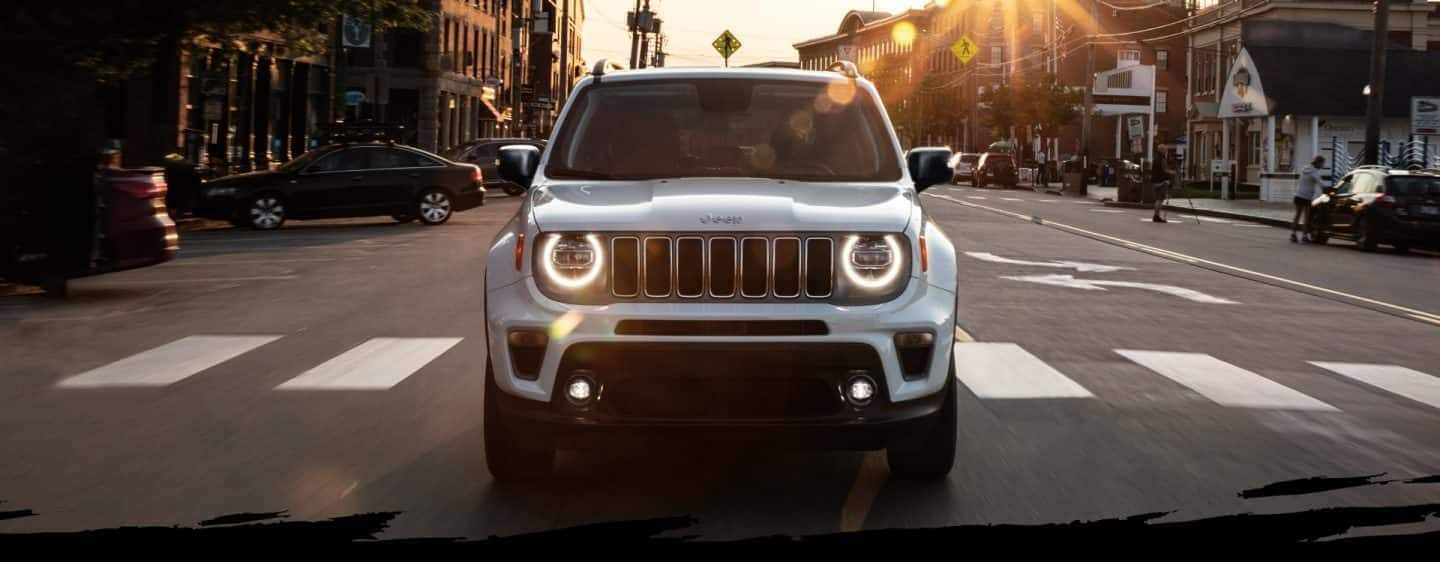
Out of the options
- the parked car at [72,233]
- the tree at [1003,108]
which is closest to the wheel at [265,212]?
the parked car at [72,233]

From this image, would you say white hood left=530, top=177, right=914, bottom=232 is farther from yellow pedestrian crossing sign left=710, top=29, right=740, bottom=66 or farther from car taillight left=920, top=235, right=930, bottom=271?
yellow pedestrian crossing sign left=710, top=29, right=740, bottom=66

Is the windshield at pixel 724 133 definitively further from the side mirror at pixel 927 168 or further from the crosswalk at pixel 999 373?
the crosswalk at pixel 999 373

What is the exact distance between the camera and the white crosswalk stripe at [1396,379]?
977 centimetres

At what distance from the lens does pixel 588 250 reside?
236 inches

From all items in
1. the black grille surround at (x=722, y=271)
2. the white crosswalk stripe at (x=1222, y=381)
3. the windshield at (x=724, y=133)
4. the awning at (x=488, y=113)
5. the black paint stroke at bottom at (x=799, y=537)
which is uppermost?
the awning at (x=488, y=113)

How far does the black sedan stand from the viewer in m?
28.0

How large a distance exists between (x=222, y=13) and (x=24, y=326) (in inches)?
554

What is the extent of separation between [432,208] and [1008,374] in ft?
67.2

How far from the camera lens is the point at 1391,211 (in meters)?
26.5

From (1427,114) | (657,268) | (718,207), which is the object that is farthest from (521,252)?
(1427,114)

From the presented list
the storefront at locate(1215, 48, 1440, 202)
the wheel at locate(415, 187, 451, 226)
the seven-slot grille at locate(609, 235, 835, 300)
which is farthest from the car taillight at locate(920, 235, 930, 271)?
the storefront at locate(1215, 48, 1440, 202)

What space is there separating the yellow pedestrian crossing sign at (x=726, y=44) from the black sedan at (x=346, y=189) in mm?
29734

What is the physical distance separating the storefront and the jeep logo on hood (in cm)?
4973

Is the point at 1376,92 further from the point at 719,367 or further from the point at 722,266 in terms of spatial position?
the point at 719,367
